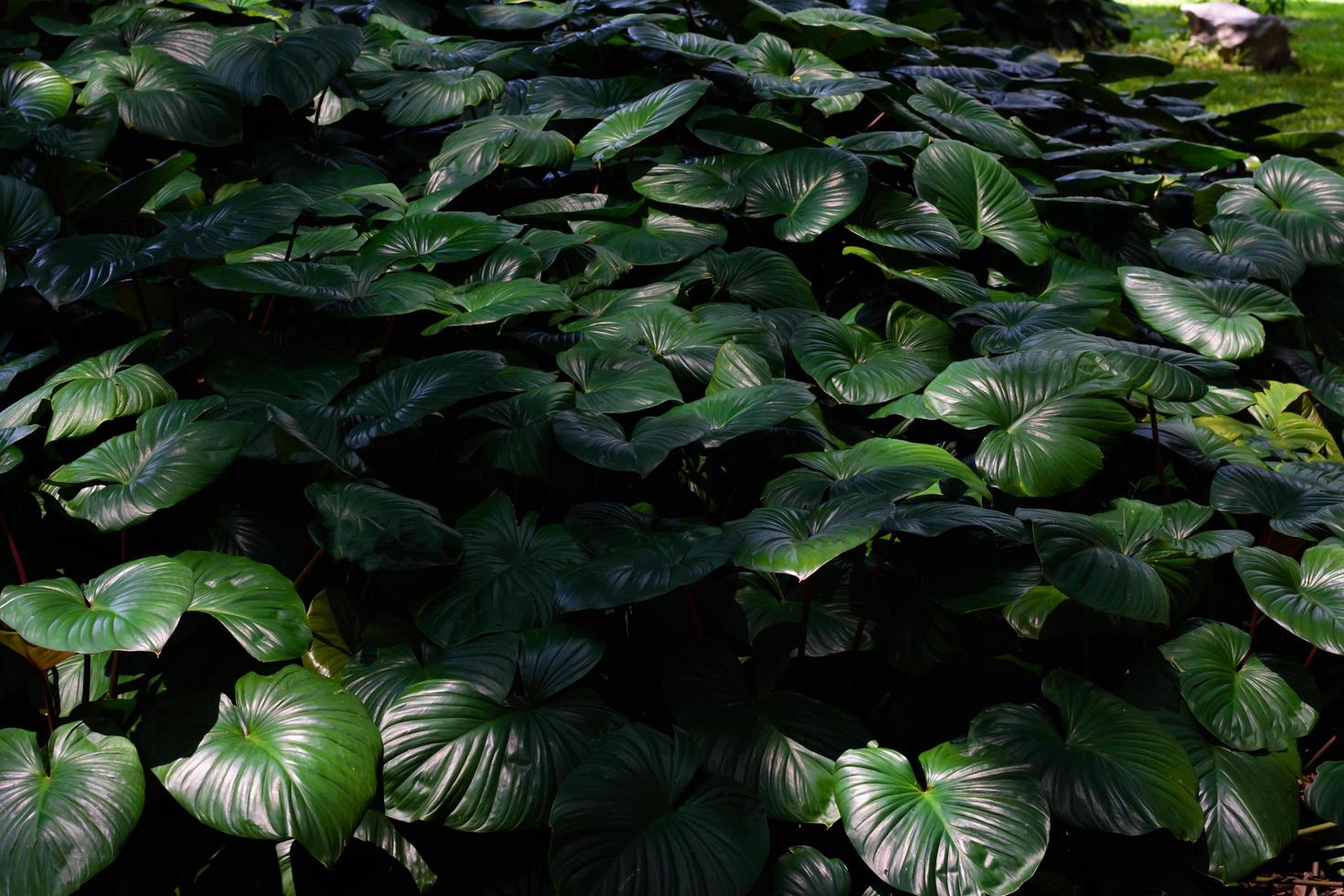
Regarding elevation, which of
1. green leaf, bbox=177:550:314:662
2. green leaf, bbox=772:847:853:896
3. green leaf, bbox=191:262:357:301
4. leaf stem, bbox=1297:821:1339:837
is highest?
green leaf, bbox=191:262:357:301

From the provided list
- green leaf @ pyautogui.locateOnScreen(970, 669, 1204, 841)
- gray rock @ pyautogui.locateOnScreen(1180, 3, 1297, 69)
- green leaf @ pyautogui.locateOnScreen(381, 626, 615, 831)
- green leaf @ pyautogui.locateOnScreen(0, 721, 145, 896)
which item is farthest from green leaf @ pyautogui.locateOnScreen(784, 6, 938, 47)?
gray rock @ pyautogui.locateOnScreen(1180, 3, 1297, 69)

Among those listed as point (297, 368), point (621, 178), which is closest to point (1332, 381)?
point (621, 178)

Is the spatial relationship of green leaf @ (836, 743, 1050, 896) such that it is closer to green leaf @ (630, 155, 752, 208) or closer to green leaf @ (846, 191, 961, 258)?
green leaf @ (846, 191, 961, 258)

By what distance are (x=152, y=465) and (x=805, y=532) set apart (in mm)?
1166

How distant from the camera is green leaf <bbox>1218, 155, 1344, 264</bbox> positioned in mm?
3273

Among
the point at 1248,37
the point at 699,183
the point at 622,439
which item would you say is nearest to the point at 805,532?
the point at 622,439

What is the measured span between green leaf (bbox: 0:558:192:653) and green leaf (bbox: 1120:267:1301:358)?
8.05 ft

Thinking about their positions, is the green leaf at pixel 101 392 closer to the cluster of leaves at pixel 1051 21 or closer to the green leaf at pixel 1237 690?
the green leaf at pixel 1237 690

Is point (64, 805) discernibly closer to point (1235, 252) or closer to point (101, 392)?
point (101, 392)

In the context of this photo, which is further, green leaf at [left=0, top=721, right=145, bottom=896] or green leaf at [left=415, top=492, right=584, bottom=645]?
green leaf at [left=415, top=492, right=584, bottom=645]

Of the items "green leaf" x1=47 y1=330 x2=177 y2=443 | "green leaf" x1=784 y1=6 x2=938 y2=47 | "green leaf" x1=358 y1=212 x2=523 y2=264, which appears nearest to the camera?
"green leaf" x1=47 y1=330 x2=177 y2=443

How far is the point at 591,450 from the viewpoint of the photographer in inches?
75.4

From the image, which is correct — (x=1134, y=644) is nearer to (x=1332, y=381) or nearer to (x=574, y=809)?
(x=574, y=809)

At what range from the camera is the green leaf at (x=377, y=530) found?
1.74 metres
